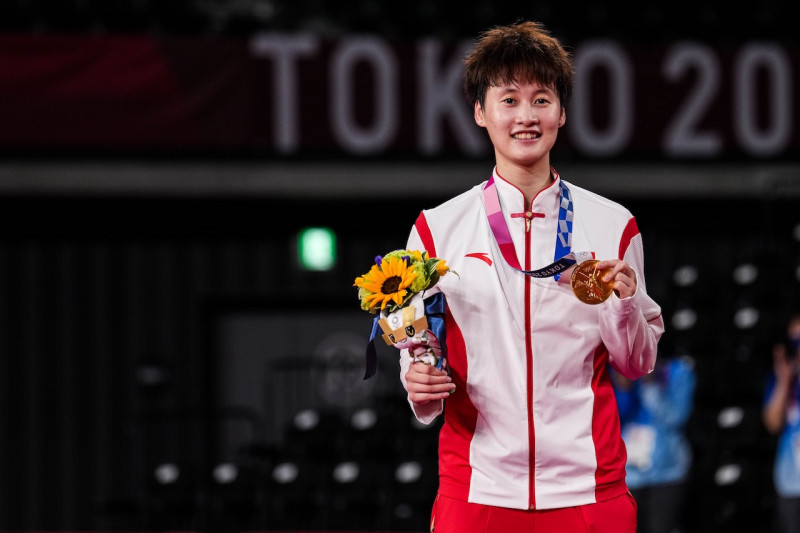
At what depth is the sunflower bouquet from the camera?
7.73 feet

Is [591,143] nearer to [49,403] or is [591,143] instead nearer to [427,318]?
[49,403]

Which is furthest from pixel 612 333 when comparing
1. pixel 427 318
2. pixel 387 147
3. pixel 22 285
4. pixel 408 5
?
pixel 22 285

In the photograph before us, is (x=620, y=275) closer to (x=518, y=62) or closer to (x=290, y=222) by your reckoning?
(x=518, y=62)

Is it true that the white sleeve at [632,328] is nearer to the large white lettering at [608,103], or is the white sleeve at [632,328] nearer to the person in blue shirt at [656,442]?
the person in blue shirt at [656,442]

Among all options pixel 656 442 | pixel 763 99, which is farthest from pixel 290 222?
pixel 656 442

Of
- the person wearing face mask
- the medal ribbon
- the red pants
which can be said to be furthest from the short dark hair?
the red pants

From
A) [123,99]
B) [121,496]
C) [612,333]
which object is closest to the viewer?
A: [612,333]

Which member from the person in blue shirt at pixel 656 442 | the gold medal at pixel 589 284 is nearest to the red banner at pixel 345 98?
the person in blue shirt at pixel 656 442

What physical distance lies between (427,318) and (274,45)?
24.1ft

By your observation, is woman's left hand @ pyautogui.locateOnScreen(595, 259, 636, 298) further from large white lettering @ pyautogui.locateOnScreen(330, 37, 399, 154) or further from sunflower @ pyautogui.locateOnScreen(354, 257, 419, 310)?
large white lettering @ pyautogui.locateOnScreen(330, 37, 399, 154)

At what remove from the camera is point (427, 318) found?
2398 millimetres

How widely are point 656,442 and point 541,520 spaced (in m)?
4.29

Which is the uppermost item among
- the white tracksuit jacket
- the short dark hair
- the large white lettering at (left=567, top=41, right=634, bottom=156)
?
the large white lettering at (left=567, top=41, right=634, bottom=156)

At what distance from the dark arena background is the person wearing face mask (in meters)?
5.21
